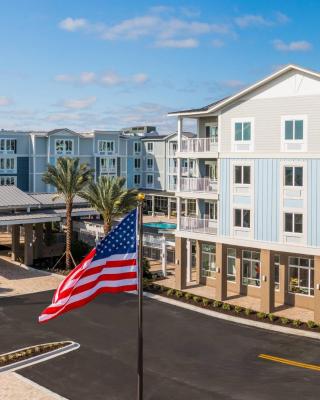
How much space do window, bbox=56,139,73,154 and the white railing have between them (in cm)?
4025

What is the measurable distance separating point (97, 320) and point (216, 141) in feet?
48.6

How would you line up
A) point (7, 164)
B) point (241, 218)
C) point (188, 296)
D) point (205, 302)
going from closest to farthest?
point (205, 302)
point (241, 218)
point (188, 296)
point (7, 164)

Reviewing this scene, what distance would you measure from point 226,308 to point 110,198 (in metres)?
12.9

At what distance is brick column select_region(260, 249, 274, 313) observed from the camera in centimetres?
3091

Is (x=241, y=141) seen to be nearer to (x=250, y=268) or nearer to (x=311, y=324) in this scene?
(x=250, y=268)

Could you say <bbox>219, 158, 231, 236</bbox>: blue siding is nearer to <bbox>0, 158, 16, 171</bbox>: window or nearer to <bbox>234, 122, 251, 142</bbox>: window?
<bbox>234, 122, 251, 142</bbox>: window

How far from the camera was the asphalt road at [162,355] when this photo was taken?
20.2 metres

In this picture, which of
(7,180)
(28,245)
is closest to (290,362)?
(28,245)

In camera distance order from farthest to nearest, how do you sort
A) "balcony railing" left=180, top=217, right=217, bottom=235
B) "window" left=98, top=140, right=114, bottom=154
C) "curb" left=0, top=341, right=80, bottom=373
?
"window" left=98, top=140, right=114, bottom=154 < "balcony railing" left=180, top=217, right=217, bottom=235 < "curb" left=0, top=341, right=80, bottom=373

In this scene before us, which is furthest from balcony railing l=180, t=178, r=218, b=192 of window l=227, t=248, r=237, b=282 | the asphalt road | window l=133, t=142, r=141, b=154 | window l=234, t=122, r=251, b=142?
window l=133, t=142, r=141, b=154

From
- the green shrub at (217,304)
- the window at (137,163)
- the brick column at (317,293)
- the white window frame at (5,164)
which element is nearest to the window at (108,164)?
the window at (137,163)

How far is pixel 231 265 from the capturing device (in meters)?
36.8

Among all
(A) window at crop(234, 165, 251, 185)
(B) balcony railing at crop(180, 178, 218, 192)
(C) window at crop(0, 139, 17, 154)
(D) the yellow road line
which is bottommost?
(D) the yellow road line

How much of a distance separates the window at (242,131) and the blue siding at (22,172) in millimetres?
46339
